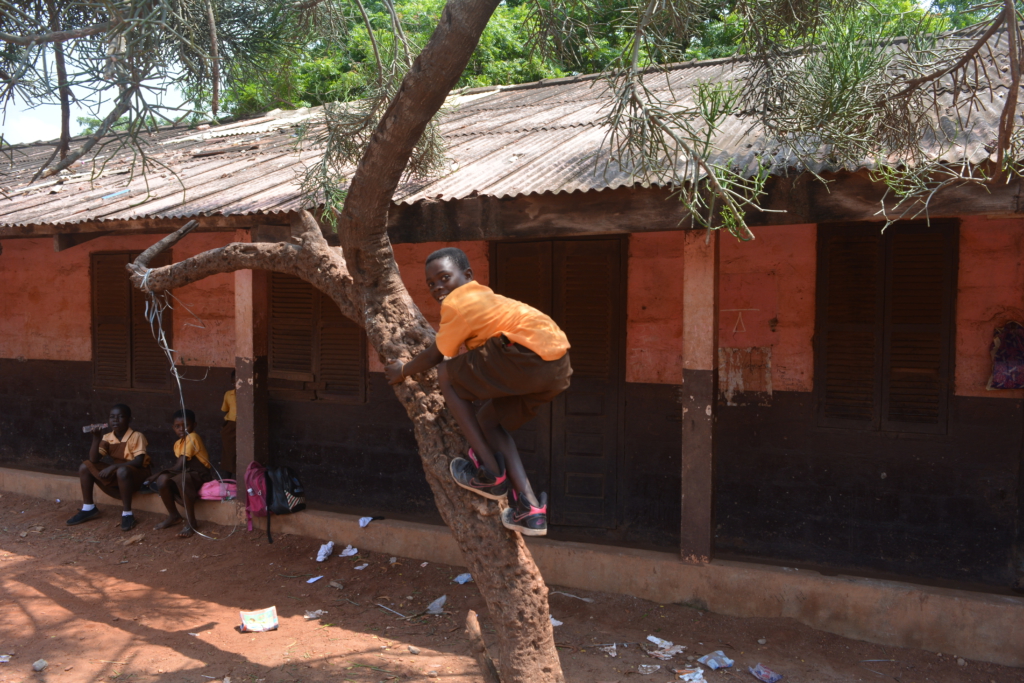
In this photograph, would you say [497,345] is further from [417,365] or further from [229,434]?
[229,434]

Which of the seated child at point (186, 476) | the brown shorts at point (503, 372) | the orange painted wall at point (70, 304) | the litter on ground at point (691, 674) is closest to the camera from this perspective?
the brown shorts at point (503, 372)

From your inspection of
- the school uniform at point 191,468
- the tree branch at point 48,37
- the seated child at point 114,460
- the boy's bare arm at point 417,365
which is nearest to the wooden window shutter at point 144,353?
the seated child at point 114,460

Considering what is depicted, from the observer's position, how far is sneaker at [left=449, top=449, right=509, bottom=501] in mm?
3188

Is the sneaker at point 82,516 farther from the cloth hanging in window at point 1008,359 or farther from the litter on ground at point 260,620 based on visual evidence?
the cloth hanging in window at point 1008,359

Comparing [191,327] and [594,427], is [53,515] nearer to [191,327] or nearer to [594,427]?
[191,327]

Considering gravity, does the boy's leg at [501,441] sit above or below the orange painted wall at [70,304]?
below

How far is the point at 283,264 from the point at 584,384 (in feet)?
9.94

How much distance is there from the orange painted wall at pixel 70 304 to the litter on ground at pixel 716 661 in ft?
18.1

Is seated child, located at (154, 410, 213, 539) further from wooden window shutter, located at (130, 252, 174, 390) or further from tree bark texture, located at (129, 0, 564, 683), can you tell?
tree bark texture, located at (129, 0, 564, 683)

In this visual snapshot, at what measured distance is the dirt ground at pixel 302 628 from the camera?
451 centimetres

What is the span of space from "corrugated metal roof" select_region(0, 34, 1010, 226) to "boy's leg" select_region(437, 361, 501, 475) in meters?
1.55

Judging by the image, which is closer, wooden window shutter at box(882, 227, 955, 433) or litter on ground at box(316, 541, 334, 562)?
wooden window shutter at box(882, 227, 955, 433)

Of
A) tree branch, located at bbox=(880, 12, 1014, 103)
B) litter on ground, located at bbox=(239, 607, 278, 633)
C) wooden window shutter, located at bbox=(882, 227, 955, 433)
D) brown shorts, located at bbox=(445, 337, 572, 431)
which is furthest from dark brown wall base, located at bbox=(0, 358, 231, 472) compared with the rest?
tree branch, located at bbox=(880, 12, 1014, 103)

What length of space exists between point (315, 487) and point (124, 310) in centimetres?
312
